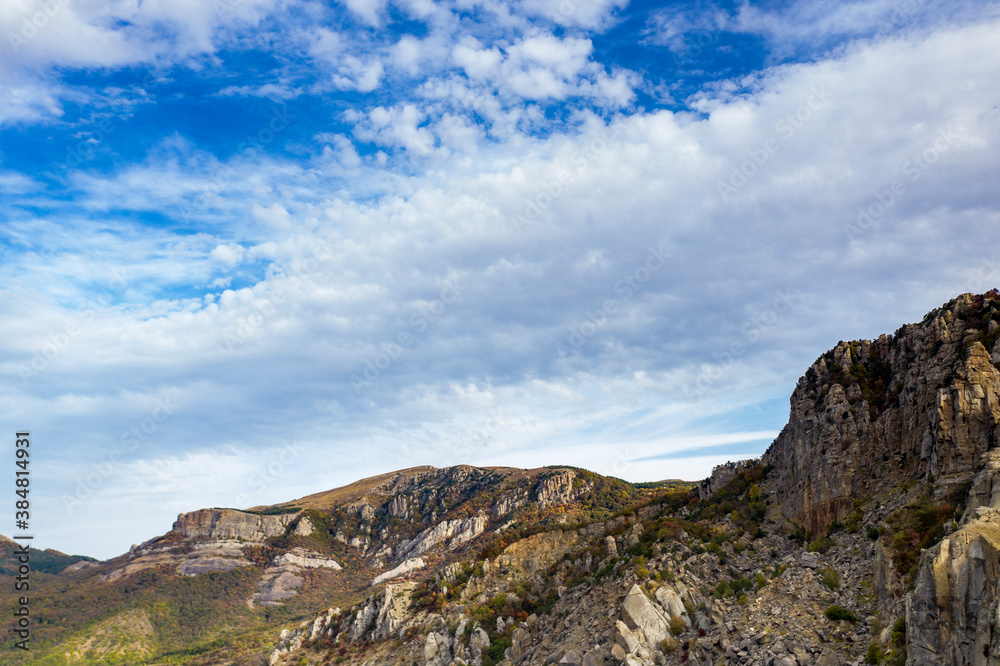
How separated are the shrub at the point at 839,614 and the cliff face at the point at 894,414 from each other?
862 cm

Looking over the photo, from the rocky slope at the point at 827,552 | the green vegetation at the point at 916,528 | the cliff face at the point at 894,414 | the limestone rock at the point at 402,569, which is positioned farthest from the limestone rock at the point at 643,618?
the limestone rock at the point at 402,569

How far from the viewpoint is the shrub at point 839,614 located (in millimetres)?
30000

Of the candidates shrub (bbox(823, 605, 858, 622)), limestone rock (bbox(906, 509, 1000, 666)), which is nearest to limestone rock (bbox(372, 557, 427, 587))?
shrub (bbox(823, 605, 858, 622))

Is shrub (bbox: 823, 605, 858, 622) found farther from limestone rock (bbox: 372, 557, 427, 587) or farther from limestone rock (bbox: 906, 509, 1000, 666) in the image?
limestone rock (bbox: 372, 557, 427, 587)

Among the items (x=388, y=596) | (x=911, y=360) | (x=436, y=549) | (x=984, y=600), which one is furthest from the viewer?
(x=436, y=549)

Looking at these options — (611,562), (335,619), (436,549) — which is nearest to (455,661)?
A: (611,562)

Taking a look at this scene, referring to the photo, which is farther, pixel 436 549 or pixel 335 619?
pixel 436 549

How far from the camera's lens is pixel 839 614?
3030cm

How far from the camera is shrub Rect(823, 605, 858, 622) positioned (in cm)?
3000

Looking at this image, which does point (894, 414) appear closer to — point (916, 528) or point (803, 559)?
point (916, 528)

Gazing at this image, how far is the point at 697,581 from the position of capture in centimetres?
4078

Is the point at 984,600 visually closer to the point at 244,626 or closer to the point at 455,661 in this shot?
the point at 455,661

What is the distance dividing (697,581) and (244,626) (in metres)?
181

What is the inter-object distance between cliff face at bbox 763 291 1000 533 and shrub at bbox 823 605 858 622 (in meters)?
8.62
